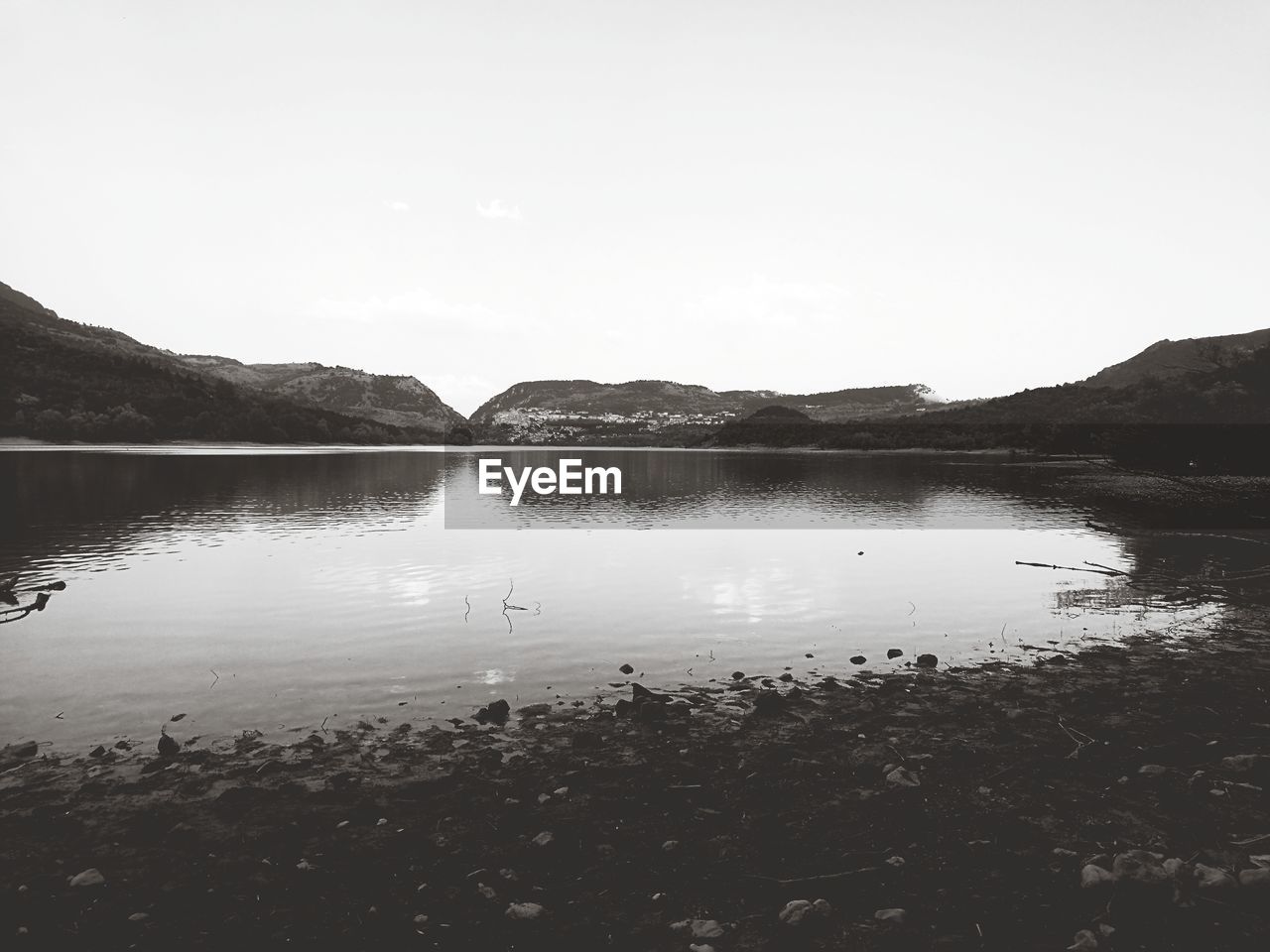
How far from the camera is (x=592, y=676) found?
75.4 ft

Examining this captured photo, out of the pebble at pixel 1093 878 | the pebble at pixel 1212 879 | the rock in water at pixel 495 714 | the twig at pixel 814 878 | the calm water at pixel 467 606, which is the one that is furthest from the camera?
the calm water at pixel 467 606

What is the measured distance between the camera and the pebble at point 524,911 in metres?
9.80

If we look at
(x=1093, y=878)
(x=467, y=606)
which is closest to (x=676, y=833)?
(x=1093, y=878)

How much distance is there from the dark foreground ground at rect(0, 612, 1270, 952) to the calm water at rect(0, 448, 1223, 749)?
386 cm

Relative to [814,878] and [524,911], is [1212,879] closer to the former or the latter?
[814,878]

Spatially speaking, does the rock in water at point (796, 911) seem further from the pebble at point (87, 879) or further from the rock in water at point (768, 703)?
the pebble at point (87, 879)

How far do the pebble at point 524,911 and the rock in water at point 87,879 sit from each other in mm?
6273

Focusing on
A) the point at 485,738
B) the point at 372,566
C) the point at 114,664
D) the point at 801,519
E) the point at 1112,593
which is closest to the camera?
the point at 485,738

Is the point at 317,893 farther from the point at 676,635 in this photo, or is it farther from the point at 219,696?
the point at 676,635

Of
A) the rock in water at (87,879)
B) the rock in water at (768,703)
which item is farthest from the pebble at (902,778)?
the rock in water at (87,879)

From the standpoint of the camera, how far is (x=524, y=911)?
9.84m

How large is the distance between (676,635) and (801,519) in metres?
52.5

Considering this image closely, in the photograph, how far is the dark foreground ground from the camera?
962 cm

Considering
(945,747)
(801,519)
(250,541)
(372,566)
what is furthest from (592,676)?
(801,519)
